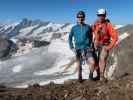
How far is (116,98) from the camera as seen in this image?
19.1 metres

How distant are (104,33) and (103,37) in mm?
252

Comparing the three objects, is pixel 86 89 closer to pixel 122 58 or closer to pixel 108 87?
pixel 108 87

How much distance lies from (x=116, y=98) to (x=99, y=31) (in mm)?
4588

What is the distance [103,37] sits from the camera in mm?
22109

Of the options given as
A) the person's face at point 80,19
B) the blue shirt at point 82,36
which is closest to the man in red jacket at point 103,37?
the blue shirt at point 82,36

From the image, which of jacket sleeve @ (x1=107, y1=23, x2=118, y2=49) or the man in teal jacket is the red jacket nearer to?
jacket sleeve @ (x1=107, y1=23, x2=118, y2=49)

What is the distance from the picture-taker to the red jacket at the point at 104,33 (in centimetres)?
2184

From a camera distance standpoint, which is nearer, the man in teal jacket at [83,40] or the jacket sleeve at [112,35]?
the jacket sleeve at [112,35]

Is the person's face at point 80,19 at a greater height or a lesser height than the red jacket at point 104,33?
greater

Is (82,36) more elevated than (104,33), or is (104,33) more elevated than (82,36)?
(104,33)

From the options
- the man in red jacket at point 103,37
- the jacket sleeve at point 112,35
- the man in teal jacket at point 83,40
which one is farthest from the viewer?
the man in teal jacket at point 83,40

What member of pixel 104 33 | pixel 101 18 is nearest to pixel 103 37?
pixel 104 33

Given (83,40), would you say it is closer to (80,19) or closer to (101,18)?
(80,19)

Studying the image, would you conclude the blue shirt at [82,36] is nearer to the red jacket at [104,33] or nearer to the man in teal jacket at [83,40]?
the man in teal jacket at [83,40]
